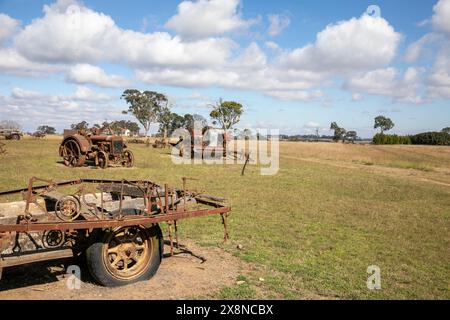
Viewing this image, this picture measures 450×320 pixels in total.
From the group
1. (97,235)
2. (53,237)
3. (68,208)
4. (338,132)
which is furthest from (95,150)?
(338,132)

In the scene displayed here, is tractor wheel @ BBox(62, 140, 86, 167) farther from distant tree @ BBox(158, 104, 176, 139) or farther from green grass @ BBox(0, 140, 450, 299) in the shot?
distant tree @ BBox(158, 104, 176, 139)

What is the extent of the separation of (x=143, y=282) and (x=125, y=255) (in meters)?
0.46

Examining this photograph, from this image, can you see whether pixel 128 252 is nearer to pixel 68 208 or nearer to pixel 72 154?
pixel 68 208

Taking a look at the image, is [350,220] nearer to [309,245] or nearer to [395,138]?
[309,245]

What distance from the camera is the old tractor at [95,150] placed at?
2017 cm

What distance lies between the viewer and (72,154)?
20.5m

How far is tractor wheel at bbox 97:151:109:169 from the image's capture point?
2016 cm

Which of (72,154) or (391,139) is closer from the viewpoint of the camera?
(72,154)

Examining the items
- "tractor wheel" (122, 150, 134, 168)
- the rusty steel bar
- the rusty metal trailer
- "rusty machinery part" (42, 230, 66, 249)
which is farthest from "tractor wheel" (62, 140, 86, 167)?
the rusty steel bar

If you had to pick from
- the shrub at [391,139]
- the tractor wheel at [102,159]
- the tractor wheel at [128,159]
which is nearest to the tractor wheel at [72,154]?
the tractor wheel at [102,159]

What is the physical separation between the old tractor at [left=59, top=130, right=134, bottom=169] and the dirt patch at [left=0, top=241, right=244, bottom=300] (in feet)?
48.8
